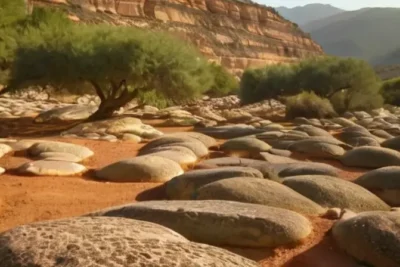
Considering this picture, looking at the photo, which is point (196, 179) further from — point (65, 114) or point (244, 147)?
point (65, 114)

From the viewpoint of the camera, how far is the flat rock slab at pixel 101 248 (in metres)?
3.19

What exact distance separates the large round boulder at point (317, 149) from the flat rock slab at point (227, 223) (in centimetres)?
610

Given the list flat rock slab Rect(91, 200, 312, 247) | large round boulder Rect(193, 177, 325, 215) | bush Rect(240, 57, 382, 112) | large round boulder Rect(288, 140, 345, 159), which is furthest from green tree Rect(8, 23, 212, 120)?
flat rock slab Rect(91, 200, 312, 247)

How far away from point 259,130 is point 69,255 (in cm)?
1200

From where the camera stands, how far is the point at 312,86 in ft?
87.0

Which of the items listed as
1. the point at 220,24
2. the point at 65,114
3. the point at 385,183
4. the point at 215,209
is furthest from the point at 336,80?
the point at 220,24

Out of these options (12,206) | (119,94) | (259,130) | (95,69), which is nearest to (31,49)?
(95,69)

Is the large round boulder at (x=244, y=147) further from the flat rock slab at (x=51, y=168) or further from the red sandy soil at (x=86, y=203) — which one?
the flat rock slab at (x=51, y=168)

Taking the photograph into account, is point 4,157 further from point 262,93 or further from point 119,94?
point 262,93

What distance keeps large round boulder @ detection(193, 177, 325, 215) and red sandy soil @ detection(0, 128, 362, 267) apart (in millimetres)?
307

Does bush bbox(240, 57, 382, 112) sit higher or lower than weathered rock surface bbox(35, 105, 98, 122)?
higher

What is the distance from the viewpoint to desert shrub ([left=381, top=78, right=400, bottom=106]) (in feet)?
114

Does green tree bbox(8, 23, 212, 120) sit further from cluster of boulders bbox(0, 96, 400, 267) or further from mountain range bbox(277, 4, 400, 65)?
mountain range bbox(277, 4, 400, 65)

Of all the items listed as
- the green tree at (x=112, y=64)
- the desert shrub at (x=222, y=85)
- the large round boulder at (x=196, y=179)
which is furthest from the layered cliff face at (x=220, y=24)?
the large round boulder at (x=196, y=179)
